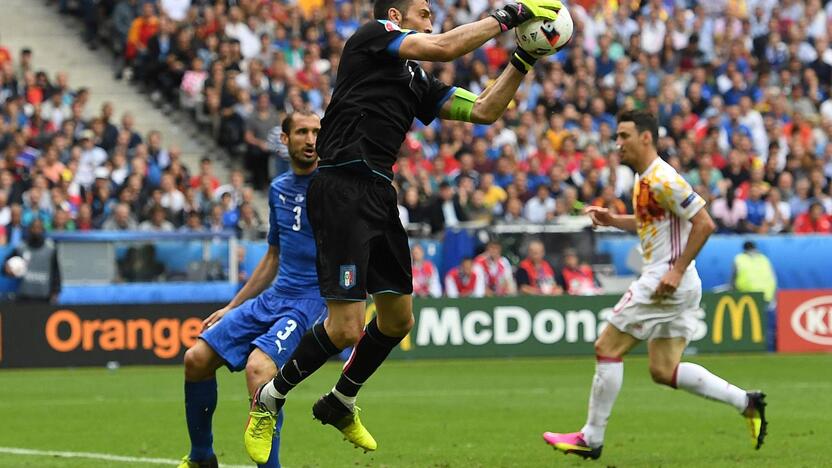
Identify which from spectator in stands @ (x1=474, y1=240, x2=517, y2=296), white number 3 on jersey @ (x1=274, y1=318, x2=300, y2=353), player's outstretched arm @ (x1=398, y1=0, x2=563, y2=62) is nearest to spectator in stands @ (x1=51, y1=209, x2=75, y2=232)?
spectator in stands @ (x1=474, y1=240, x2=517, y2=296)

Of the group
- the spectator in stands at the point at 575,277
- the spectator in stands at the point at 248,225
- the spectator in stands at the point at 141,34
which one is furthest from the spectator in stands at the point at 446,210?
the spectator in stands at the point at 141,34

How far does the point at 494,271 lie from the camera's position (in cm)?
2150

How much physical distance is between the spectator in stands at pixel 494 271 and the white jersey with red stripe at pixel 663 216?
11.0 meters

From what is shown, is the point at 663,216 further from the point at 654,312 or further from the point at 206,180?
the point at 206,180

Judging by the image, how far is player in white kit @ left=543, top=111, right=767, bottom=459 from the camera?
1012 centimetres

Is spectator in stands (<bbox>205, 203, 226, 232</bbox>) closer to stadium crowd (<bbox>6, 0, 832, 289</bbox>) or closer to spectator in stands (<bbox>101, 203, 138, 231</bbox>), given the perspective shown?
stadium crowd (<bbox>6, 0, 832, 289</bbox>)

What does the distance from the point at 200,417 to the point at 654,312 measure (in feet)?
11.0

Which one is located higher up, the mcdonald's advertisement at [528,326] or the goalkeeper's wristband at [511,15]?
the goalkeeper's wristband at [511,15]

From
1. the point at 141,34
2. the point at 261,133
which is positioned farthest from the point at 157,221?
the point at 141,34

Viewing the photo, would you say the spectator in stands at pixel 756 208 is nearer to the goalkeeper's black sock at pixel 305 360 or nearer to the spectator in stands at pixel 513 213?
the spectator in stands at pixel 513 213

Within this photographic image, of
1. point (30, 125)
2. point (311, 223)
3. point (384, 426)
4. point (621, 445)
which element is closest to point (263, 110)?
point (30, 125)

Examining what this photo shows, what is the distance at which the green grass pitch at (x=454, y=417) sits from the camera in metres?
10.2

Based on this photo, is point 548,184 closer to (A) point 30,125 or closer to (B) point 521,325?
(B) point 521,325

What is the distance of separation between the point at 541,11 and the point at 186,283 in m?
13.4
